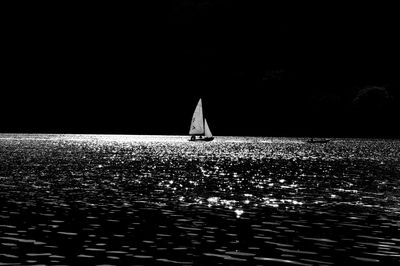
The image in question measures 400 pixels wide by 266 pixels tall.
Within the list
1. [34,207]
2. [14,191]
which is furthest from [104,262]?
[14,191]

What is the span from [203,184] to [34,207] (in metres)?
27.7

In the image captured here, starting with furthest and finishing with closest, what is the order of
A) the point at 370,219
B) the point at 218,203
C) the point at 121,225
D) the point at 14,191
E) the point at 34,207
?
the point at 14,191 < the point at 218,203 < the point at 34,207 < the point at 370,219 < the point at 121,225

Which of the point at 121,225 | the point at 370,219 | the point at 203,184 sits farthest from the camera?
the point at 203,184

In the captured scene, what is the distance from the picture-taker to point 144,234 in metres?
39.6

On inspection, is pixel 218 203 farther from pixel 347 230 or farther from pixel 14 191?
pixel 14 191

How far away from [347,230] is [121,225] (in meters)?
15.3

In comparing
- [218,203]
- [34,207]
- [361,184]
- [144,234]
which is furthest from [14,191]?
[361,184]

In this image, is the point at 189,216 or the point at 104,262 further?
the point at 189,216

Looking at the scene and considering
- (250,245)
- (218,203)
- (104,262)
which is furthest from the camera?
(218,203)

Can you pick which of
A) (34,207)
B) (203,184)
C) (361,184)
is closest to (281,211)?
(34,207)

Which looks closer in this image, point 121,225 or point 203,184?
point 121,225

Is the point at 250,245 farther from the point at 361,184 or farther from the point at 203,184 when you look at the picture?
the point at 361,184

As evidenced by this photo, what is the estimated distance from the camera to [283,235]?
131 feet

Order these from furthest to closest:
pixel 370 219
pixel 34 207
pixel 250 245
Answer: pixel 34 207 < pixel 370 219 < pixel 250 245
